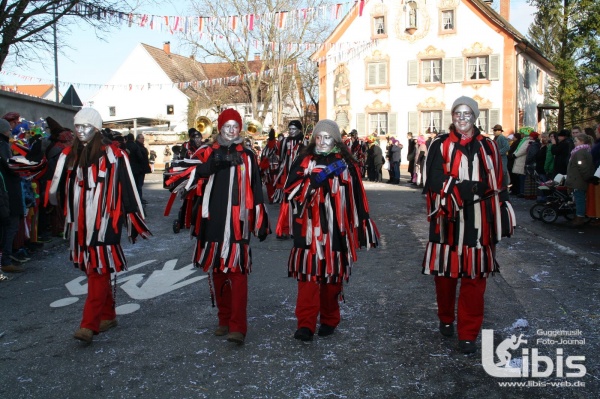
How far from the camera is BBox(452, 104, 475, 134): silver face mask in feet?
15.7

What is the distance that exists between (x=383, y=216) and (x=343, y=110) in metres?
24.8

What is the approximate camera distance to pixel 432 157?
4.86 metres

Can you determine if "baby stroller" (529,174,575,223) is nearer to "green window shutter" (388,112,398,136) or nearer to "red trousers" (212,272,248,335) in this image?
"red trousers" (212,272,248,335)

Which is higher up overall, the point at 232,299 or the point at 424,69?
the point at 424,69

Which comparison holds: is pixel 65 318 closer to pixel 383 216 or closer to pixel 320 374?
pixel 320 374

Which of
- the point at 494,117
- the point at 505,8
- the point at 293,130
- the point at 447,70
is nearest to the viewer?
the point at 293,130

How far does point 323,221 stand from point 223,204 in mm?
811

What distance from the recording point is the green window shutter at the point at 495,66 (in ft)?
110

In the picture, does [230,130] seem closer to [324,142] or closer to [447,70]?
[324,142]

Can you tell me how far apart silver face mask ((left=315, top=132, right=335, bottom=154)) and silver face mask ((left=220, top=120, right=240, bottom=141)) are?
Answer: 659mm

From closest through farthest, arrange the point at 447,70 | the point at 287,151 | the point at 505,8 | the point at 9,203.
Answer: the point at 9,203 < the point at 287,151 < the point at 447,70 < the point at 505,8

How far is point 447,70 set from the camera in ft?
113

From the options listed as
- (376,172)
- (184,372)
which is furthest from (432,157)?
(376,172)

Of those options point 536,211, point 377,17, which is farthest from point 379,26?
point 536,211
